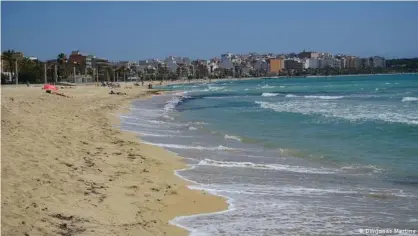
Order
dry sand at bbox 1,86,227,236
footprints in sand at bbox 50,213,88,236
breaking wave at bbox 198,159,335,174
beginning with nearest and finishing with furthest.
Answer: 1. footprints in sand at bbox 50,213,88,236
2. dry sand at bbox 1,86,227,236
3. breaking wave at bbox 198,159,335,174

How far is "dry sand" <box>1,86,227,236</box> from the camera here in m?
5.52

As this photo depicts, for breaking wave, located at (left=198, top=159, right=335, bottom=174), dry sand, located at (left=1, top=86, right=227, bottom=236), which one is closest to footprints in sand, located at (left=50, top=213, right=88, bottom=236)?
dry sand, located at (left=1, top=86, right=227, bottom=236)

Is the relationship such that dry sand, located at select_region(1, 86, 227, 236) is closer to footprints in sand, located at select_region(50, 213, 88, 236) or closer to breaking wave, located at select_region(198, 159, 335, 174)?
footprints in sand, located at select_region(50, 213, 88, 236)

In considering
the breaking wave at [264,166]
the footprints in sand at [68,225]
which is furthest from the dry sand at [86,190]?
the breaking wave at [264,166]

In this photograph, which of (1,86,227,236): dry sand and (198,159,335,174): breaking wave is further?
(198,159,335,174): breaking wave

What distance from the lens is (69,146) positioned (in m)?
11.1

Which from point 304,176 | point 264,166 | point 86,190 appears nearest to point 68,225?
point 86,190

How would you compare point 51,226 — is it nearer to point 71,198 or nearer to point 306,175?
point 71,198

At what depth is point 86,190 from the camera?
7188 millimetres

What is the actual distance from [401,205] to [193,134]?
11280 millimetres

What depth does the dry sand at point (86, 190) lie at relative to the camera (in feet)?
18.1

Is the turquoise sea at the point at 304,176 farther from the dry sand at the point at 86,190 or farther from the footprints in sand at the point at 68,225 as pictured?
the footprints in sand at the point at 68,225

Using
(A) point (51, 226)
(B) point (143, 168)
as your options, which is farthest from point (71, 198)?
(B) point (143, 168)

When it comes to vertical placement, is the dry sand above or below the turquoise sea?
above
